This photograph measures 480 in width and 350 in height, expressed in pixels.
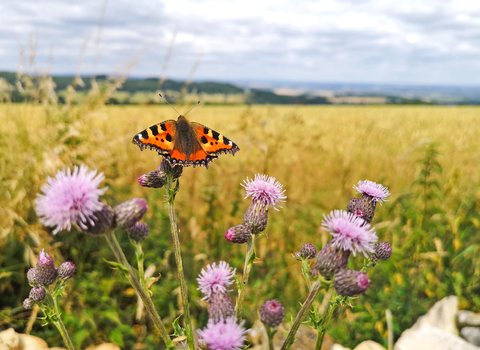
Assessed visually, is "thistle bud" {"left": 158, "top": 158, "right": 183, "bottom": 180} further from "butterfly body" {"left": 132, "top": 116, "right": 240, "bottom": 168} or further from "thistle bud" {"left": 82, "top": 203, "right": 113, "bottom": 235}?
"thistle bud" {"left": 82, "top": 203, "right": 113, "bottom": 235}

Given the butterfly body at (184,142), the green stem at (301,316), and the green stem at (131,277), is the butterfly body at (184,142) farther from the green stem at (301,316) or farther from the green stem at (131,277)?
the green stem at (301,316)

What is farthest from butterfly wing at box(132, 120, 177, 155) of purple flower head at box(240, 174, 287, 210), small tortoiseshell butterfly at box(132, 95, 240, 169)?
purple flower head at box(240, 174, 287, 210)

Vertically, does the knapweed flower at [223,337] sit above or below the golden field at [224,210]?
above

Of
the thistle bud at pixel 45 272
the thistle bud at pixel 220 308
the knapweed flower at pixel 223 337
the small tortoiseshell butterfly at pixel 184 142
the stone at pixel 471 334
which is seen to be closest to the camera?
the knapweed flower at pixel 223 337

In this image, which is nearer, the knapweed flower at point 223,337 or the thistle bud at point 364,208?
the knapweed flower at point 223,337

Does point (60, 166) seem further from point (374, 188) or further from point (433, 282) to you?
point (433, 282)

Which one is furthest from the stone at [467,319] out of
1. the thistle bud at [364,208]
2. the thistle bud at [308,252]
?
the thistle bud at [308,252]
